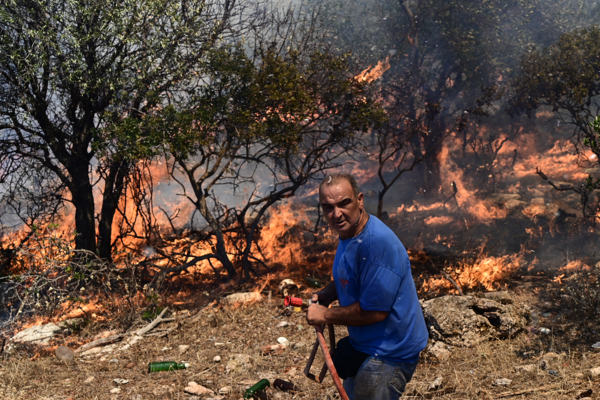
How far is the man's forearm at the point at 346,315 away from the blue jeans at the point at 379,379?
22 cm

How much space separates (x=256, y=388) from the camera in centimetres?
409

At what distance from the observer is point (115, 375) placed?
15.3 feet

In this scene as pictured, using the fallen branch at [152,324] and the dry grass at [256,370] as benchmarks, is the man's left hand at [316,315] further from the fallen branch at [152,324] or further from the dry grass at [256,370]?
the fallen branch at [152,324]

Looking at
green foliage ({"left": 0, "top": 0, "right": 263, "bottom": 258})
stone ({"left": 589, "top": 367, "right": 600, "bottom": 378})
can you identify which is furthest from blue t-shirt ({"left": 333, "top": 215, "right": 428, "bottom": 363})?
green foliage ({"left": 0, "top": 0, "right": 263, "bottom": 258})

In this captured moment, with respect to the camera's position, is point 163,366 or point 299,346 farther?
point 299,346

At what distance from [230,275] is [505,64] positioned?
11.7m

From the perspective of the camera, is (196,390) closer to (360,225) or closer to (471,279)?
(360,225)

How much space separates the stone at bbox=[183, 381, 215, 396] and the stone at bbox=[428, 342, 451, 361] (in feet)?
7.79

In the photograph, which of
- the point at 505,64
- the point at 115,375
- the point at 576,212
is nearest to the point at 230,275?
the point at 115,375

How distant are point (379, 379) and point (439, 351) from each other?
127 inches

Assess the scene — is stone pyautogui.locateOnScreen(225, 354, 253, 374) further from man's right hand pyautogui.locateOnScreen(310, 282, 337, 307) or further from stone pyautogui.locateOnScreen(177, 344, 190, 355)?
man's right hand pyautogui.locateOnScreen(310, 282, 337, 307)

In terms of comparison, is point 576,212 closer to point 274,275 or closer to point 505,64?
point 505,64

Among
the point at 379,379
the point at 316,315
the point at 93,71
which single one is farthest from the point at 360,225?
the point at 93,71

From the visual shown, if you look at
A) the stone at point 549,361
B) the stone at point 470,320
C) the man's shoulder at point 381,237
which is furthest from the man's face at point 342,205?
the stone at point 470,320
